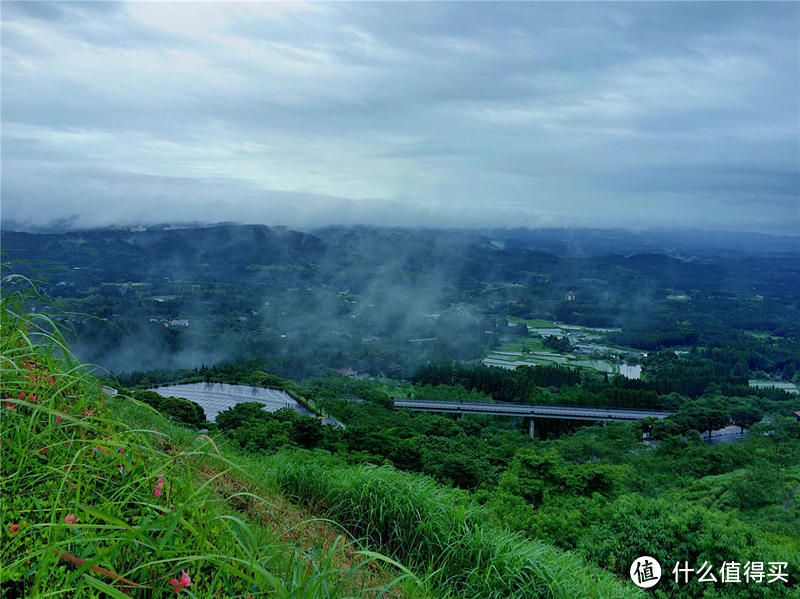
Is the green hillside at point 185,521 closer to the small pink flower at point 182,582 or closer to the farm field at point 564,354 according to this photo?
the small pink flower at point 182,582

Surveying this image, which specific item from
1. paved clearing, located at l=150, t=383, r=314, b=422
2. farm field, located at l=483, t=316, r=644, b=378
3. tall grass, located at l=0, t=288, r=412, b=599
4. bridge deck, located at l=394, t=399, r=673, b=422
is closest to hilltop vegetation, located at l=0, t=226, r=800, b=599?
tall grass, located at l=0, t=288, r=412, b=599

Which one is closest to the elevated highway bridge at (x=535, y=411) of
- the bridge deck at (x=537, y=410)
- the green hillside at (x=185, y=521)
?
the bridge deck at (x=537, y=410)

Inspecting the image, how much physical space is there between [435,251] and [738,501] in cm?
11513

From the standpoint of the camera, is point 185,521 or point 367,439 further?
point 367,439

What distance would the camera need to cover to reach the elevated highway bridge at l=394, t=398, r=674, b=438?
28.1 meters

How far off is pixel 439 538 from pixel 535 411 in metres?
26.4

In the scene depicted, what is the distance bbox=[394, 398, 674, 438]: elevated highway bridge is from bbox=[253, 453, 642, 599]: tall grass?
23.5 m

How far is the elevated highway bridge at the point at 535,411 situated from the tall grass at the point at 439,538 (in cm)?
2349

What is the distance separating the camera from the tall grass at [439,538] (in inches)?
129

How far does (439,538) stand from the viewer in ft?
12.1

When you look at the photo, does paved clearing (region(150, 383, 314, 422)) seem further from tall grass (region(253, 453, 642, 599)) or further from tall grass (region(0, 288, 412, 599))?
tall grass (region(0, 288, 412, 599))

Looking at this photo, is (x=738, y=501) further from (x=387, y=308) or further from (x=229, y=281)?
(x=229, y=281)

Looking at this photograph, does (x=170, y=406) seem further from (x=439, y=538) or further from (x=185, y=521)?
(x=185, y=521)

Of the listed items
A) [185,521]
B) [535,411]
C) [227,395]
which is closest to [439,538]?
[185,521]
